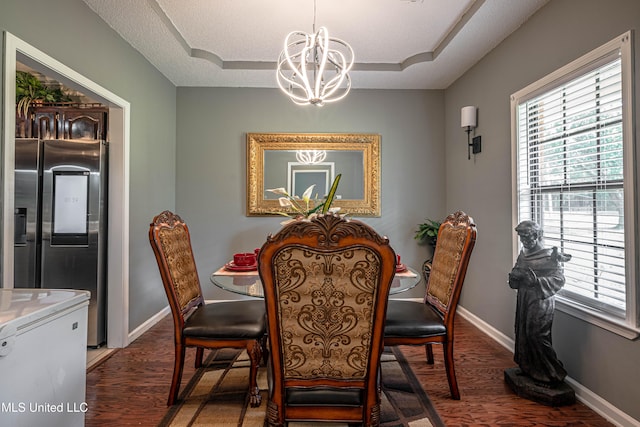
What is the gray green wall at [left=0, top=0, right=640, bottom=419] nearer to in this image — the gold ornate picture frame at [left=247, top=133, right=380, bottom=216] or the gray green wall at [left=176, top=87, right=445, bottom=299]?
the gray green wall at [left=176, top=87, right=445, bottom=299]

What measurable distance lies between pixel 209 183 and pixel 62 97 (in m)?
1.53

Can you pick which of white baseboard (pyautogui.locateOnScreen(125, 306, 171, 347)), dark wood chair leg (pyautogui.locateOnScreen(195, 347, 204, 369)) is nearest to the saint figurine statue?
dark wood chair leg (pyautogui.locateOnScreen(195, 347, 204, 369))

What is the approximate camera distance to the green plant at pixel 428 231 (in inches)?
144

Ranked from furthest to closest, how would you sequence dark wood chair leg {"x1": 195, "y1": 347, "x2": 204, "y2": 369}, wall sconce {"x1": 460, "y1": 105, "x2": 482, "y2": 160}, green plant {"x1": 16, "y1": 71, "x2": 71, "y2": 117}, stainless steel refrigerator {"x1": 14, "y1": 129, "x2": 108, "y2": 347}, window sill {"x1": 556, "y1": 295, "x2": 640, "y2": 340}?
wall sconce {"x1": 460, "y1": 105, "x2": 482, "y2": 160}
green plant {"x1": 16, "y1": 71, "x2": 71, "y2": 117}
stainless steel refrigerator {"x1": 14, "y1": 129, "x2": 108, "y2": 347}
dark wood chair leg {"x1": 195, "y1": 347, "x2": 204, "y2": 369}
window sill {"x1": 556, "y1": 295, "x2": 640, "y2": 340}

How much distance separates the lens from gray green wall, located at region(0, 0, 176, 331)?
190 cm

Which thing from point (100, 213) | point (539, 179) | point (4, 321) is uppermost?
point (539, 179)

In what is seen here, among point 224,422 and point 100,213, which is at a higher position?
point 100,213

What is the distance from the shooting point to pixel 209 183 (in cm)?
385

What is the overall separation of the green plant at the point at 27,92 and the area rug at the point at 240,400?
258 cm

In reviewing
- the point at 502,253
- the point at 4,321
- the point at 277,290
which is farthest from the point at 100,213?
the point at 502,253

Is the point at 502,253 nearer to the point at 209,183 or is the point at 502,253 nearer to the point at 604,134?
the point at 604,134

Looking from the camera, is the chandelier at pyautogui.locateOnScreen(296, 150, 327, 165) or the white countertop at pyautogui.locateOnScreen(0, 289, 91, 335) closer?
the white countertop at pyautogui.locateOnScreen(0, 289, 91, 335)

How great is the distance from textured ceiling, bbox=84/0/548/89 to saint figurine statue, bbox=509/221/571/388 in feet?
5.48

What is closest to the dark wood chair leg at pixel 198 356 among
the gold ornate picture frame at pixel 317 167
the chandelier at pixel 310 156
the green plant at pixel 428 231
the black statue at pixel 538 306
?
the gold ornate picture frame at pixel 317 167
